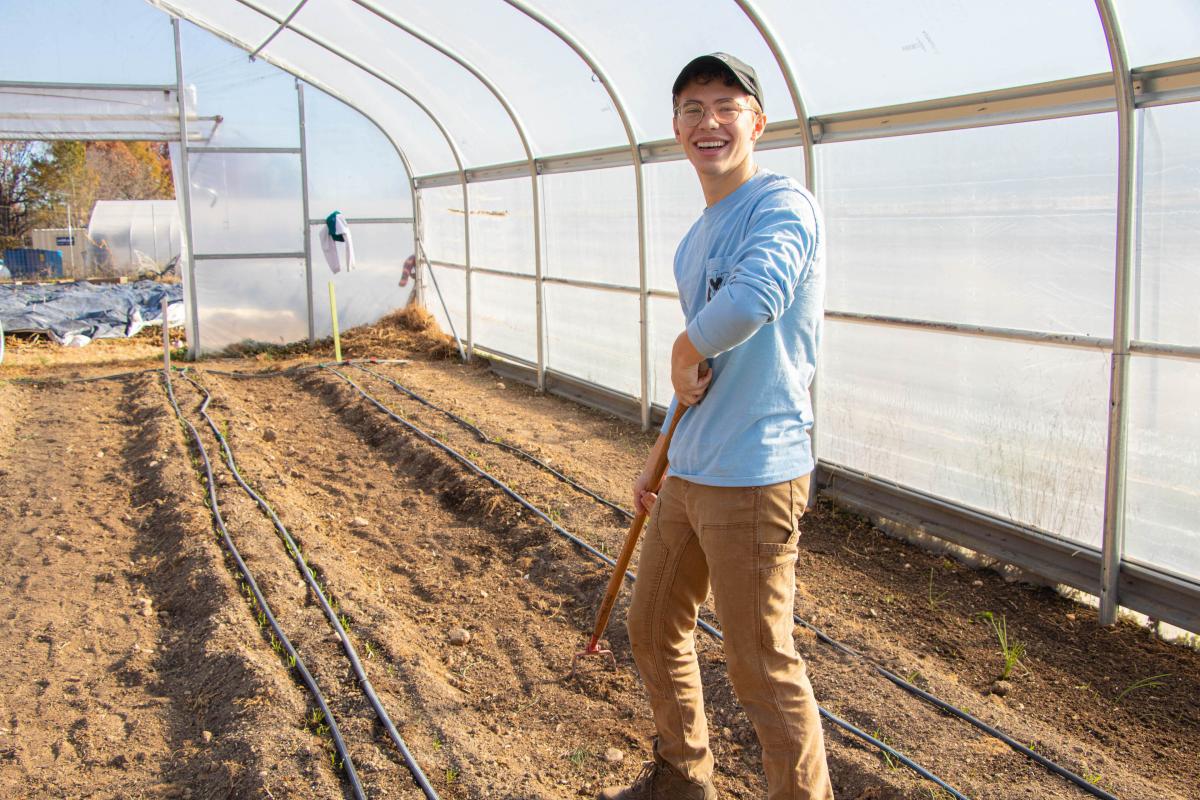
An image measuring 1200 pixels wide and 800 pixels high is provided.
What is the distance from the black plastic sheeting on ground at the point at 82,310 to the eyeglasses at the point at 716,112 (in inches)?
427

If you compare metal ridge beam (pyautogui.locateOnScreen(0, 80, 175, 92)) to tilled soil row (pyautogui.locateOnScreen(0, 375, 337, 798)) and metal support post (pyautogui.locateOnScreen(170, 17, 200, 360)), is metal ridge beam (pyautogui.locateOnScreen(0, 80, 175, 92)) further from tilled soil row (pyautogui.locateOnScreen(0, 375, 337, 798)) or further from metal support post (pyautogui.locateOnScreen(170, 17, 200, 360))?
tilled soil row (pyautogui.locateOnScreen(0, 375, 337, 798))

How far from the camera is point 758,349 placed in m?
2.10

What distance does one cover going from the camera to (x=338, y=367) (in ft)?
34.6

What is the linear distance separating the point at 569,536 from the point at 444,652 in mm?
1161

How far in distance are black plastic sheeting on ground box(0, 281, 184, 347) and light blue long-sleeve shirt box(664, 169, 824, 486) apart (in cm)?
1089

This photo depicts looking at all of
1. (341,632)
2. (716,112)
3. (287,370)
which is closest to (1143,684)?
(716,112)

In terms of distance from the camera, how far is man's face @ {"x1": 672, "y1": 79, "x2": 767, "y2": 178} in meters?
2.11

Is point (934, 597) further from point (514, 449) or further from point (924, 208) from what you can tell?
point (514, 449)

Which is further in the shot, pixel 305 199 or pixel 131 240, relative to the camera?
pixel 131 240

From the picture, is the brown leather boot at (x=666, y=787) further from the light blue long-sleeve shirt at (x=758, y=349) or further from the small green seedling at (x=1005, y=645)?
the small green seedling at (x=1005, y=645)

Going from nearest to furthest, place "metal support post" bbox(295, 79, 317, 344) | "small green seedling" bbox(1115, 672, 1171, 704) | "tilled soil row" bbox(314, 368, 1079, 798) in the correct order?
1. "tilled soil row" bbox(314, 368, 1079, 798)
2. "small green seedling" bbox(1115, 672, 1171, 704)
3. "metal support post" bbox(295, 79, 317, 344)

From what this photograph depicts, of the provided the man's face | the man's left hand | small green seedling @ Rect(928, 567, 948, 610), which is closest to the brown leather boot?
the man's left hand

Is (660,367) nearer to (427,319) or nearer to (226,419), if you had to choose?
(226,419)

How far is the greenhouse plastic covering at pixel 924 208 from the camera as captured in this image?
3.79 meters
